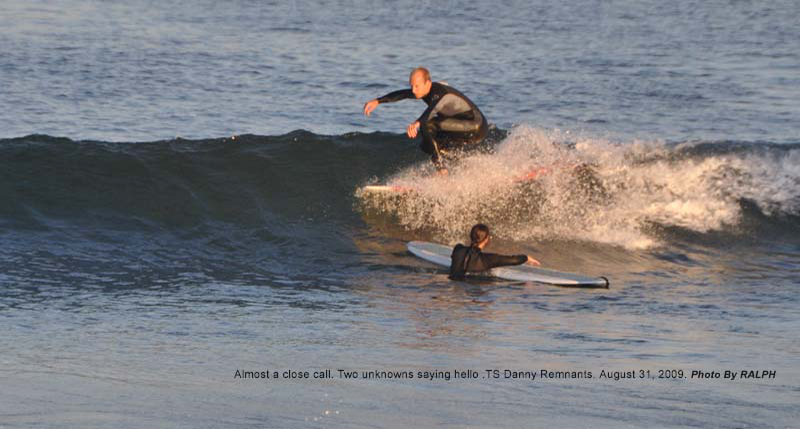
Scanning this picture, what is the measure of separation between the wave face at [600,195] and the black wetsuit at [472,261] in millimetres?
2386

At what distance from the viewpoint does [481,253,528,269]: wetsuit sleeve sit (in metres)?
10.9

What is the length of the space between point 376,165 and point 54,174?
468 centimetres

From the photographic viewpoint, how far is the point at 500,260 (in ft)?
36.1

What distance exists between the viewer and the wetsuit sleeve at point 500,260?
1087 cm

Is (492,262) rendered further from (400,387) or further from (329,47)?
(329,47)

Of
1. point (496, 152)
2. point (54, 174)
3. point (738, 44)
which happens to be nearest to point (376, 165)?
point (496, 152)

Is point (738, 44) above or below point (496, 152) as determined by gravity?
above

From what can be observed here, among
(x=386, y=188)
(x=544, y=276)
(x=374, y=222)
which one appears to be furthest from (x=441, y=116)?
(x=544, y=276)

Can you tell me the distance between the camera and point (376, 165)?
651 inches

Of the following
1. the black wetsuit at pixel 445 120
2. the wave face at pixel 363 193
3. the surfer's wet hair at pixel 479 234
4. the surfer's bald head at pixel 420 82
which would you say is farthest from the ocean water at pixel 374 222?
the surfer's bald head at pixel 420 82

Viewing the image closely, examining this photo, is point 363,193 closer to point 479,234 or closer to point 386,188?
point 386,188

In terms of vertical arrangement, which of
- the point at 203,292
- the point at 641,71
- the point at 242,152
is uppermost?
the point at 641,71

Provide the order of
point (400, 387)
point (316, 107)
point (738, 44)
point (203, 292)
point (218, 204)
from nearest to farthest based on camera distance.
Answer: point (400, 387) → point (203, 292) → point (218, 204) → point (316, 107) → point (738, 44)

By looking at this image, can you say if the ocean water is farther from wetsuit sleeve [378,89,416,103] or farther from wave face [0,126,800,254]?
wetsuit sleeve [378,89,416,103]
